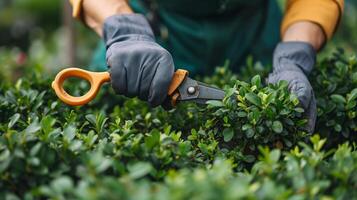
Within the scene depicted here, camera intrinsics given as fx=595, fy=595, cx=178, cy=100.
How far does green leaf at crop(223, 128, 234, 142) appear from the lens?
171 cm

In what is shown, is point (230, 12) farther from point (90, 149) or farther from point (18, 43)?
point (18, 43)

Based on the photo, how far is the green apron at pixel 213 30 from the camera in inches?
101

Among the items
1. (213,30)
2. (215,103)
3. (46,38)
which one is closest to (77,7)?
(213,30)

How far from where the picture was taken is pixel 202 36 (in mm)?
2604

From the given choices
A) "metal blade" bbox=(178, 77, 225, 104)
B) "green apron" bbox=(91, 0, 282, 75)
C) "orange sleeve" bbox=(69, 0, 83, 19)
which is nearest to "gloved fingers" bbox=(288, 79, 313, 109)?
"metal blade" bbox=(178, 77, 225, 104)

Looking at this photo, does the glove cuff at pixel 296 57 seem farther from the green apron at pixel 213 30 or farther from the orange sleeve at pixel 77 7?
the orange sleeve at pixel 77 7

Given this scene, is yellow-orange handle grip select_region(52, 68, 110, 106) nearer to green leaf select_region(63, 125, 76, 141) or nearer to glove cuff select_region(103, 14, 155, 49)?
glove cuff select_region(103, 14, 155, 49)

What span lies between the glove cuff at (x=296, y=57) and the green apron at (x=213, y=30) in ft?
1.42

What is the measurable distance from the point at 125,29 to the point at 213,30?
0.68 m

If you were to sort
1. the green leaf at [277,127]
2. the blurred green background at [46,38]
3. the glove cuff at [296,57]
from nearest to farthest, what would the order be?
the green leaf at [277,127] → the glove cuff at [296,57] → the blurred green background at [46,38]

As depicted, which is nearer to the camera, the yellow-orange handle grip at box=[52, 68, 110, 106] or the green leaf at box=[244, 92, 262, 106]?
the green leaf at box=[244, 92, 262, 106]

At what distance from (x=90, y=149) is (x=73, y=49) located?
3370 mm

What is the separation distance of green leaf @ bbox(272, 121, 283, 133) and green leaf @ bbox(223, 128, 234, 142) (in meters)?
0.13

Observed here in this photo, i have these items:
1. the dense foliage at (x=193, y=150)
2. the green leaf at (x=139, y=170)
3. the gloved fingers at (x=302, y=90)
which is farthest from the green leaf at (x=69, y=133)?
the gloved fingers at (x=302, y=90)
